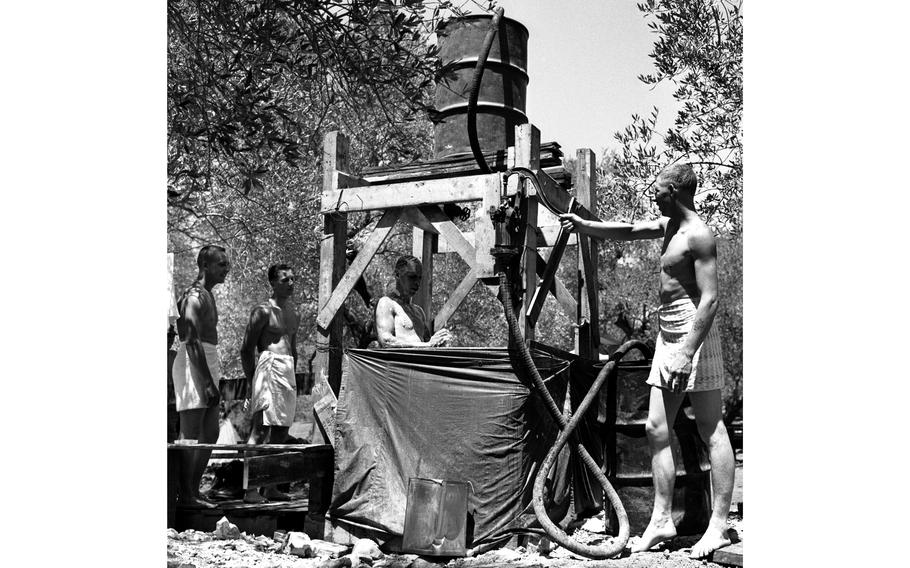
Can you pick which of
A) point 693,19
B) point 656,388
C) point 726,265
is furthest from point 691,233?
point 726,265

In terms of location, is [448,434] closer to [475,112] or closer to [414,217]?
[414,217]

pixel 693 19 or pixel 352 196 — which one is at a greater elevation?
pixel 693 19

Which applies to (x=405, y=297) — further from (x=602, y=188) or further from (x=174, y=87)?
(x=602, y=188)

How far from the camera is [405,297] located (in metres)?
6.32

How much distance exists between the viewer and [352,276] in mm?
6082

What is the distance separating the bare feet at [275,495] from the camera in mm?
6804

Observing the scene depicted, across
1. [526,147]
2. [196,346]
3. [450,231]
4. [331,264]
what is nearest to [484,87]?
[526,147]

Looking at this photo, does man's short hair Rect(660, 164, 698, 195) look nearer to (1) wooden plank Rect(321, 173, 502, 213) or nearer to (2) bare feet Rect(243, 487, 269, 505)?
(1) wooden plank Rect(321, 173, 502, 213)

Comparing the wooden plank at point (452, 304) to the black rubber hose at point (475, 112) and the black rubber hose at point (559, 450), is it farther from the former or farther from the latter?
the black rubber hose at point (559, 450)

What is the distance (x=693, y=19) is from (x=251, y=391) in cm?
478

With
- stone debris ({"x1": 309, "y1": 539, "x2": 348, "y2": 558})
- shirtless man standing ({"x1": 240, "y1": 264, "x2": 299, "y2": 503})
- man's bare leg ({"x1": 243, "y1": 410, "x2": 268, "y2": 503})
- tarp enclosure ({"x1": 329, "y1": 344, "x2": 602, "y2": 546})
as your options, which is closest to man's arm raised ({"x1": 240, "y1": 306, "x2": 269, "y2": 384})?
shirtless man standing ({"x1": 240, "y1": 264, "x2": 299, "y2": 503})

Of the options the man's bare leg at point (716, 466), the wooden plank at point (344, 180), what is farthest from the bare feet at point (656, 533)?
the wooden plank at point (344, 180)

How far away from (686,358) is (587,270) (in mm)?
2931
